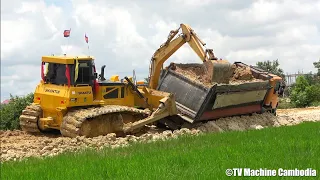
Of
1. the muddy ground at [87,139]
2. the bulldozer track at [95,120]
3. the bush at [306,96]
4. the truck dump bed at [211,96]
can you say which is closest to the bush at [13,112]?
the muddy ground at [87,139]

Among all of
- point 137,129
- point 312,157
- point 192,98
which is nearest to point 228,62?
point 192,98

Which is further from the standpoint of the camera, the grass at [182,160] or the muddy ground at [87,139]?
the muddy ground at [87,139]

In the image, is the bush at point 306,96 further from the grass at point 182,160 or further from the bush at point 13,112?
the grass at point 182,160

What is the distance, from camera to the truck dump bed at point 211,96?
1767 cm

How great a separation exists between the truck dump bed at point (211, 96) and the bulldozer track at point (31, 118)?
5.03 m

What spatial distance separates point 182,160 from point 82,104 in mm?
8293

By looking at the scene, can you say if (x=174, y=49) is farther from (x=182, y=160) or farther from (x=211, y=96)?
(x=182, y=160)

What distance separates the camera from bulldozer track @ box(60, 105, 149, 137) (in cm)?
1565

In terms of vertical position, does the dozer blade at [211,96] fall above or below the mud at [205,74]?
below

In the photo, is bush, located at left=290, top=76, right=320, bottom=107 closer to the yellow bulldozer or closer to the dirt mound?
the yellow bulldozer

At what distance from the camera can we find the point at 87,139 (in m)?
15.0

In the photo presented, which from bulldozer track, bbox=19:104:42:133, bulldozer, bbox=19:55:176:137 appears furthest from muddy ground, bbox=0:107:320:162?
bulldozer, bbox=19:55:176:137

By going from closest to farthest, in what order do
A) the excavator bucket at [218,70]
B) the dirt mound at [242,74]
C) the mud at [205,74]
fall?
the excavator bucket at [218,70] < the mud at [205,74] < the dirt mound at [242,74]

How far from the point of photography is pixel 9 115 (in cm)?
2866
